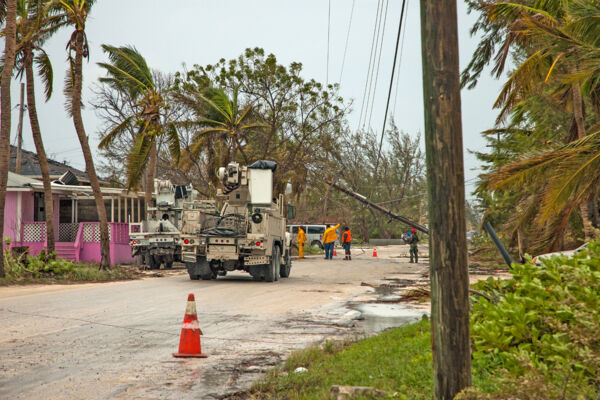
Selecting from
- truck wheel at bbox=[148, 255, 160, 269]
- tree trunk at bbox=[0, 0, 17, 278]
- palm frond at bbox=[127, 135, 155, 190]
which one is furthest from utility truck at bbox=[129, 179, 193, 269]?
tree trunk at bbox=[0, 0, 17, 278]

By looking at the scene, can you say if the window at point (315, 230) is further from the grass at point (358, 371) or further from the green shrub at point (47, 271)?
the grass at point (358, 371)

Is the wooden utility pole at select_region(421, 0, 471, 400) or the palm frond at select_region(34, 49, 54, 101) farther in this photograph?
the palm frond at select_region(34, 49, 54, 101)

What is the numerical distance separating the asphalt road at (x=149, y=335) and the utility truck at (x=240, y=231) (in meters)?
1.46

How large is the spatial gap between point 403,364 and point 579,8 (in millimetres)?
9400

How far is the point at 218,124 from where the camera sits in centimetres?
3212

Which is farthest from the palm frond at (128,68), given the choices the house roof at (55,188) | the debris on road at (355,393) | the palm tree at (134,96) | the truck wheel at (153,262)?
the debris on road at (355,393)

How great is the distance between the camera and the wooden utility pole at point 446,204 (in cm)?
422

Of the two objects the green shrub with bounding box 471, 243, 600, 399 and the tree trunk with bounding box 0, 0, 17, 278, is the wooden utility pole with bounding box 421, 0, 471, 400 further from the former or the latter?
the tree trunk with bounding box 0, 0, 17, 278

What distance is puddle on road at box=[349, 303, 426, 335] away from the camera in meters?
10.3

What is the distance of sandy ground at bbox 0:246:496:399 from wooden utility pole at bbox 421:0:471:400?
243cm

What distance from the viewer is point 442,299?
13.9ft

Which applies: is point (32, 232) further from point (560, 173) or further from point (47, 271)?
point (560, 173)

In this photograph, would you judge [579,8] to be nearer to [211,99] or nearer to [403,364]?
[403,364]

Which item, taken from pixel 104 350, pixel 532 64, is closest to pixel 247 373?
pixel 104 350
